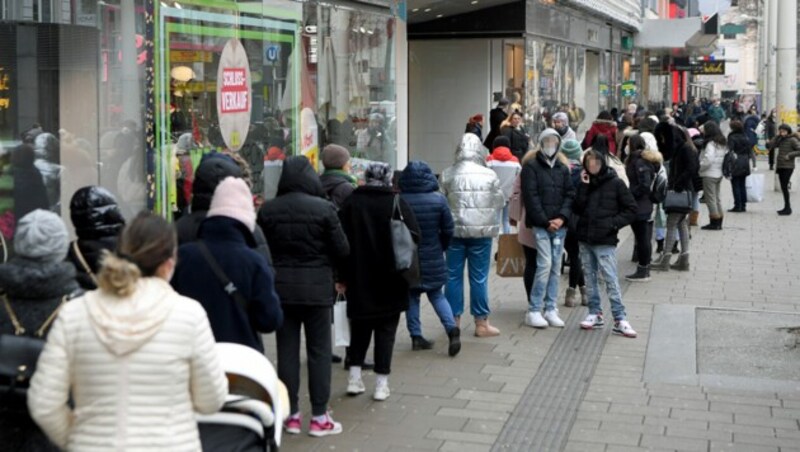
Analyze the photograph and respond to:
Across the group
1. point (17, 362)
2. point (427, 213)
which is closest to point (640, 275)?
point (427, 213)

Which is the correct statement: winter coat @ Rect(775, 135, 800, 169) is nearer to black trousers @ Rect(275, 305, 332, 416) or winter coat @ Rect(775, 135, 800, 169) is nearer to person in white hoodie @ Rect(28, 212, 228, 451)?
black trousers @ Rect(275, 305, 332, 416)

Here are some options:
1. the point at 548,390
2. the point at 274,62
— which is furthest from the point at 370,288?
the point at 274,62

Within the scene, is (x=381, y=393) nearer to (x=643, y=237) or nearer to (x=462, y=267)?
(x=462, y=267)

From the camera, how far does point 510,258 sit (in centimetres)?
1122

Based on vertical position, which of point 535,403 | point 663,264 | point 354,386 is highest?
point 663,264

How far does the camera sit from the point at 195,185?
653cm

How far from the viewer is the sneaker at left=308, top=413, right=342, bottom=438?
7332 mm

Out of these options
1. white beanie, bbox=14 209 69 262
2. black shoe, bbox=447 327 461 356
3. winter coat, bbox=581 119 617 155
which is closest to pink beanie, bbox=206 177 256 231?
white beanie, bbox=14 209 69 262

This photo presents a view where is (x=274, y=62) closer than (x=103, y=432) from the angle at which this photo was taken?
No

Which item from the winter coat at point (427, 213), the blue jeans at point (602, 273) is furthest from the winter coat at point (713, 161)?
the winter coat at point (427, 213)

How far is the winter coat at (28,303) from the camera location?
465 centimetres

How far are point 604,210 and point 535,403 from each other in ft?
8.92

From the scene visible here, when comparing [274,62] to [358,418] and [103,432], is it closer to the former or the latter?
[358,418]

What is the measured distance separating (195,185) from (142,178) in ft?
11.5
